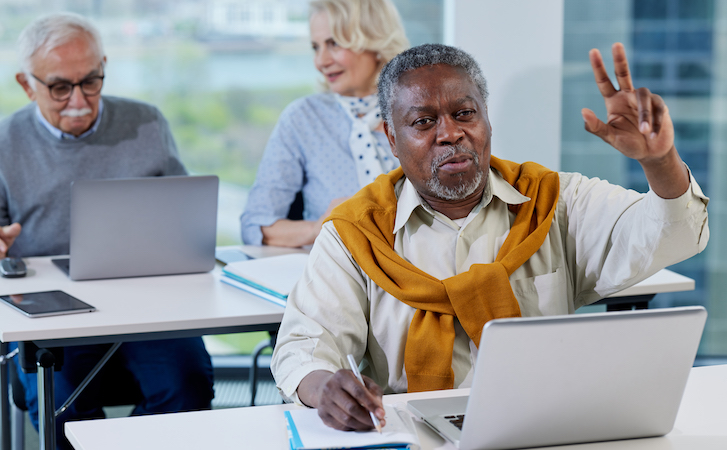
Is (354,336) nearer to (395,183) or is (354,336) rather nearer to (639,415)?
(395,183)

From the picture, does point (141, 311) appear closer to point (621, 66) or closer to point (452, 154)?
point (452, 154)

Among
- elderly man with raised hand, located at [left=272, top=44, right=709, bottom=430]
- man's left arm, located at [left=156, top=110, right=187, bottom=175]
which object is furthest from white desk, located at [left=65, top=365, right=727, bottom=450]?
man's left arm, located at [left=156, top=110, right=187, bottom=175]

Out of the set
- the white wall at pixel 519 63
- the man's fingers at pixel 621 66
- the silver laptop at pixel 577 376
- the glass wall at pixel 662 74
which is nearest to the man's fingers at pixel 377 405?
the silver laptop at pixel 577 376

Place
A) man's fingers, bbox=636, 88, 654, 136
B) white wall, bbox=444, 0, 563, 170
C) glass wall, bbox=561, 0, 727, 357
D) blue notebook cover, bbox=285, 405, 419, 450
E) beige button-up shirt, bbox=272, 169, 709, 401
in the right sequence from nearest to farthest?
blue notebook cover, bbox=285, 405, 419, 450, man's fingers, bbox=636, 88, 654, 136, beige button-up shirt, bbox=272, 169, 709, 401, white wall, bbox=444, 0, 563, 170, glass wall, bbox=561, 0, 727, 357

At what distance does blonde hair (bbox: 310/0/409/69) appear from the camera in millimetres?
2641

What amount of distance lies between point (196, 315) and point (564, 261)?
85 centimetres

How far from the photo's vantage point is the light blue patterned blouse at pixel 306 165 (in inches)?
101

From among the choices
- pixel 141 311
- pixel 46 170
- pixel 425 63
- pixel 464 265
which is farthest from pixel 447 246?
pixel 46 170

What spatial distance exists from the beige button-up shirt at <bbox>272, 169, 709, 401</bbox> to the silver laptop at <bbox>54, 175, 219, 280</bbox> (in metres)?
0.62

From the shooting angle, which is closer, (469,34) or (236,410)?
(236,410)

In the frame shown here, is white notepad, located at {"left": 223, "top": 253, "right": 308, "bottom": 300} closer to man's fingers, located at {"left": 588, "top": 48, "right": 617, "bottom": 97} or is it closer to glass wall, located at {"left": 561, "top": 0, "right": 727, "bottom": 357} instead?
man's fingers, located at {"left": 588, "top": 48, "right": 617, "bottom": 97}

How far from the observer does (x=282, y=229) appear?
246cm

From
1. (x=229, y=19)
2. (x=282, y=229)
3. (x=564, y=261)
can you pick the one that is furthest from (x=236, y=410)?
(x=229, y=19)

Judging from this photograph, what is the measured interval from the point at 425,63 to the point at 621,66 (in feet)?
1.42
